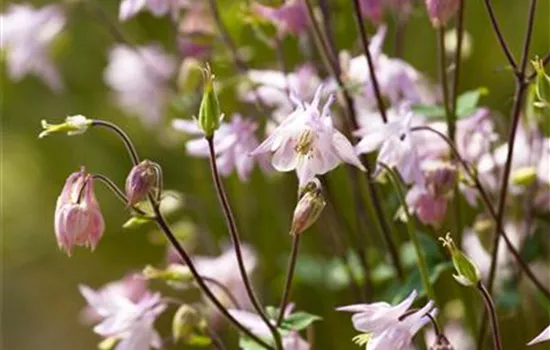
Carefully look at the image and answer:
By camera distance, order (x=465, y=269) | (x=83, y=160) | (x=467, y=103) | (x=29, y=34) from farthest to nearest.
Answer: (x=83, y=160) < (x=29, y=34) < (x=467, y=103) < (x=465, y=269)

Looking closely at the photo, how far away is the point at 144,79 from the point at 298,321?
2.21 ft

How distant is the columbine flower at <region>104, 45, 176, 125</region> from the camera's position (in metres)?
1.42

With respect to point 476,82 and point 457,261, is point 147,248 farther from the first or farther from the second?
point 457,261

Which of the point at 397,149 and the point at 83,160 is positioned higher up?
the point at 83,160

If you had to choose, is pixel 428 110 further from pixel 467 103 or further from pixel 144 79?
pixel 144 79

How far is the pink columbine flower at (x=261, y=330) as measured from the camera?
2.92ft

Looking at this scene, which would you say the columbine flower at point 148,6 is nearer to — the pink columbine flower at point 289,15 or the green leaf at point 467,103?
the pink columbine flower at point 289,15

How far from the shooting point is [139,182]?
29.5 inches

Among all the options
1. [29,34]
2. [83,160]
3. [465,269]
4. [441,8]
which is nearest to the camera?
[465,269]

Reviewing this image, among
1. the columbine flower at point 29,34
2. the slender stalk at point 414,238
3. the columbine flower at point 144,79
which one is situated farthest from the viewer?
the columbine flower at point 144,79

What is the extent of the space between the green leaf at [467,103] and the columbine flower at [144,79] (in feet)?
1.78

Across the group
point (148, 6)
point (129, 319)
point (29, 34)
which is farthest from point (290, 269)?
point (29, 34)

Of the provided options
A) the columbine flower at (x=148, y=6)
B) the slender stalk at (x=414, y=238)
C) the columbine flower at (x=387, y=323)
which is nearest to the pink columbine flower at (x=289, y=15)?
the columbine flower at (x=148, y=6)

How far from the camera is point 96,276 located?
1964 millimetres
